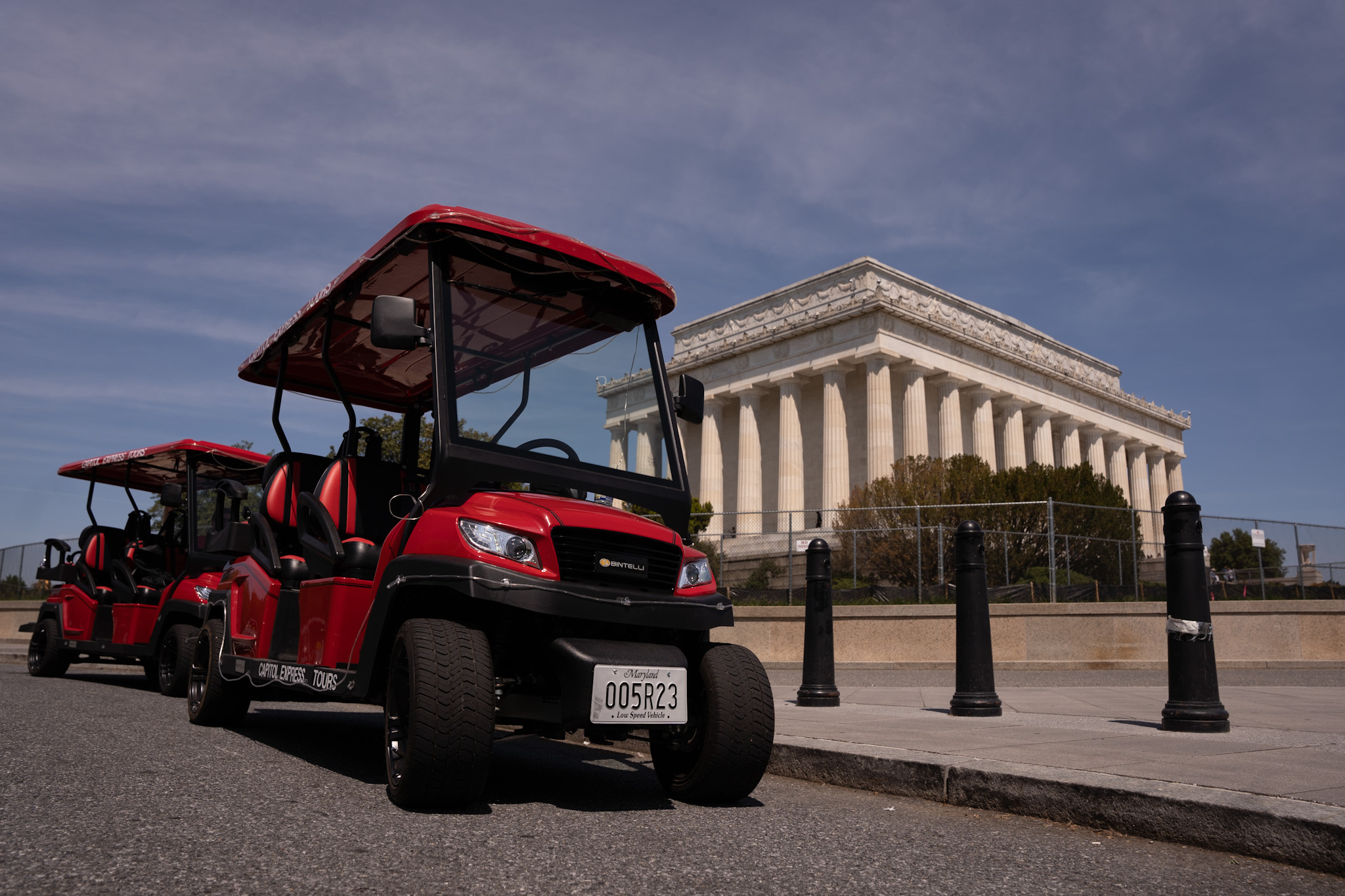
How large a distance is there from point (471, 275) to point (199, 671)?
442 centimetres

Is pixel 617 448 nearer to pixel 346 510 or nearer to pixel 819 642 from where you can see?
pixel 346 510

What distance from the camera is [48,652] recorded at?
42.1 feet

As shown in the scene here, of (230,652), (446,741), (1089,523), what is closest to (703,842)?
(446,741)

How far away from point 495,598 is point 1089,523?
18.0m

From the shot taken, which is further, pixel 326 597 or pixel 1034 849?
pixel 326 597

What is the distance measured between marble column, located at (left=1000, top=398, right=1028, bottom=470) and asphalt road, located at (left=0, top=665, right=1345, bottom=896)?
52.4 meters

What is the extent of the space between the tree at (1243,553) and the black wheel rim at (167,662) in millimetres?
18331

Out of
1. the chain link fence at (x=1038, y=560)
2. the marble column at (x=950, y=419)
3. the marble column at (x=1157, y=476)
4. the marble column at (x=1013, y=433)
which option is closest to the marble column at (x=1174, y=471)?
the marble column at (x=1157, y=476)

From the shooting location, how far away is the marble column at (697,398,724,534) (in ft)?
178

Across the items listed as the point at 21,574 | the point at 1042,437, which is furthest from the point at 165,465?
the point at 1042,437

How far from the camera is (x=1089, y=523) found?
64.2 feet

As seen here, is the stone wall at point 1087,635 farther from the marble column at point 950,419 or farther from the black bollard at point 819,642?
the marble column at point 950,419

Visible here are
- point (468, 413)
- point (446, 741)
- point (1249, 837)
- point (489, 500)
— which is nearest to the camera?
point (1249, 837)

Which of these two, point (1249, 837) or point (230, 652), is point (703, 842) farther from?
point (230, 652)
